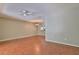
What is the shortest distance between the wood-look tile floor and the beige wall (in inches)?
4.9

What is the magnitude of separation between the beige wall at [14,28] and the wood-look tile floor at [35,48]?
124mm

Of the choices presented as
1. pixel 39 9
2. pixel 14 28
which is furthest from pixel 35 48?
pixel 39 9

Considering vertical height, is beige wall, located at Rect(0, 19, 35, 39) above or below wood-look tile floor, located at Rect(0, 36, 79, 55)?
above

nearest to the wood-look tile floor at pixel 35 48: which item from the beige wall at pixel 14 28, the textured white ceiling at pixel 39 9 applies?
the beige wall at pixel 14 28

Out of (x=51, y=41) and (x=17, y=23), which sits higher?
(x=17, y=23)

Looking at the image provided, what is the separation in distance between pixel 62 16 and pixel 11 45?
1.20 meters

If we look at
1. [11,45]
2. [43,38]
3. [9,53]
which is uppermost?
[43,38]

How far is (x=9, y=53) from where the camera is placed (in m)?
2.00

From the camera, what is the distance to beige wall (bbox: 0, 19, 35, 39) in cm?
200

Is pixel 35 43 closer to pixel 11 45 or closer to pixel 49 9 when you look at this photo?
pixel 11 45

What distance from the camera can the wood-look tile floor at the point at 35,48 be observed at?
200 centimetres

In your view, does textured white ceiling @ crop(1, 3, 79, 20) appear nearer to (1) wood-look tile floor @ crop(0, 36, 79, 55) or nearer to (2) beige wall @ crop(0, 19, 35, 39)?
(2) beige wall @ crop(0, 19, 35, 39)

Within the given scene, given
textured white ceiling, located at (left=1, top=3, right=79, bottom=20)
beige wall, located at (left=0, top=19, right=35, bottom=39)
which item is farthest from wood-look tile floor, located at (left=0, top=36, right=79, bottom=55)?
textured white ceiling, located at (left=1, top=3, right=79, bottom=20)

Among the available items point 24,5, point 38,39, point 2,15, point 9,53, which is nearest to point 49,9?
point 24,5
